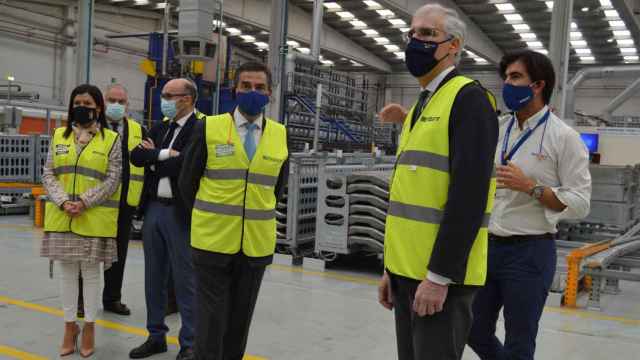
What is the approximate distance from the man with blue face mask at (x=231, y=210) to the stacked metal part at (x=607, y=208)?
7.53 metres

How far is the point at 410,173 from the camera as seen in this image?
183cm

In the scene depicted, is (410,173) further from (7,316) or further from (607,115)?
(607,115)

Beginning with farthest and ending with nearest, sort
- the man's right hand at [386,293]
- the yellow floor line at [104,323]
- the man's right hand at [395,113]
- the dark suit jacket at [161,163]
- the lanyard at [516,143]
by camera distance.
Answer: the yellow floor line at [104,323] < the dark suit jacket at [161,163] < the lanyard at [516,143] < the man's right hand at [395,113] < the man's right hand at [386,293]

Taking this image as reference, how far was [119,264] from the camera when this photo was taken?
15.2 ft

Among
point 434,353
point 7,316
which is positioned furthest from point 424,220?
point 7,316

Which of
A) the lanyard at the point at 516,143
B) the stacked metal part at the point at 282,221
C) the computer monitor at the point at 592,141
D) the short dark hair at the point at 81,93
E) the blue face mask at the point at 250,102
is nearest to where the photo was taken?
the lanyard at the point at 516,143

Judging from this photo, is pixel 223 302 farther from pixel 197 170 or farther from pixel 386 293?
pixel 386 293

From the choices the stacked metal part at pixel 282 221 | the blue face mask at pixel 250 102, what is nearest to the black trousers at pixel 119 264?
the blue face mask at pixel 250 102

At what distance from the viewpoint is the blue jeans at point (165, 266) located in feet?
11.5

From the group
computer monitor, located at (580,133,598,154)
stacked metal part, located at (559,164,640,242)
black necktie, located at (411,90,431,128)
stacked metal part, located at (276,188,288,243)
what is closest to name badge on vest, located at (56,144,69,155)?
black necktie, located at (411,90,431,128)

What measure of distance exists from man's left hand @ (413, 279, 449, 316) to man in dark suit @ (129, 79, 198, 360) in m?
2.07

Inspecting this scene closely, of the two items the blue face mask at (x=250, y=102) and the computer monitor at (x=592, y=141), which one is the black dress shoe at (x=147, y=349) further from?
the computer monitor at (x=592, y=141)

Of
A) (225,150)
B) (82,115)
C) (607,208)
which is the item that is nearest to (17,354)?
(82,115)

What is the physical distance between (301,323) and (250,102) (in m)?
2.41
